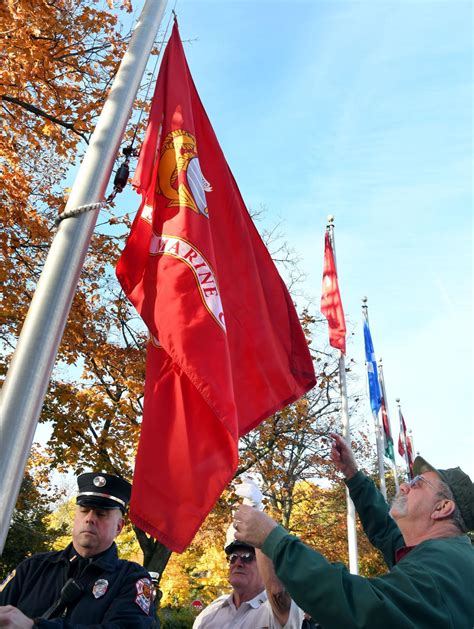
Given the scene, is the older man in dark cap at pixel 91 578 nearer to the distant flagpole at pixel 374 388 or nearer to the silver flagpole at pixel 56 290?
the silver flagpole at pixel 56 290

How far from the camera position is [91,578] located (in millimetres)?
3621

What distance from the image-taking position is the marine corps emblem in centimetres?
366

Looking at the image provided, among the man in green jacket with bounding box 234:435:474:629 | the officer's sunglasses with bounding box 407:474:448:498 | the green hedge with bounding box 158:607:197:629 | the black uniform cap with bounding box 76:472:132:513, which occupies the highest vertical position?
the officer's sunglasses with bounding box 407:474:448:498

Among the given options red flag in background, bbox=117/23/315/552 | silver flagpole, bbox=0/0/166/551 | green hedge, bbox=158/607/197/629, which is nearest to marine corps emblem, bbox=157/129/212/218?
red flag in background, bbox=117/23/315/552

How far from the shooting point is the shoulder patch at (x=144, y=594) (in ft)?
11.3

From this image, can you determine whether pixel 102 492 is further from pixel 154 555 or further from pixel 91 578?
pixel 154 555

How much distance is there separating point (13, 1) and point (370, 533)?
734 centimetres

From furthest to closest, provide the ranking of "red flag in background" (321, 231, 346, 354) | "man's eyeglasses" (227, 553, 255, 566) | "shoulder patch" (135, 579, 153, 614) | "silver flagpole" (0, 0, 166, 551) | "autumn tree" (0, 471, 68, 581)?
"autumn tree" (0, 471, 68, 581)
"red flag in background" (321, 231, 346, 354)
"man's eyeglasses" (227, 553, 255, 566)
"shoulder patch" (135, 579, 153, 614)
"silver flagpole" (0, 0, 166, 551)

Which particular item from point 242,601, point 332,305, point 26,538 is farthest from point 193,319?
point 26,538

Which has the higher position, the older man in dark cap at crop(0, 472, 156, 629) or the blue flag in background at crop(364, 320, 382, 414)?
the blue flag in background at crop(364, 320, 382, 414)

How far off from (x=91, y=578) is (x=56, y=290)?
1.80 metres

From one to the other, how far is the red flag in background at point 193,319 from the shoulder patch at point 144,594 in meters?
0.60

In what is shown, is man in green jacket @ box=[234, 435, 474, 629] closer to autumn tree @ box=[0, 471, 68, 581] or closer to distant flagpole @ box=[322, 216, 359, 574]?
distant flagpole @ box=[322, 216, 359, 574]

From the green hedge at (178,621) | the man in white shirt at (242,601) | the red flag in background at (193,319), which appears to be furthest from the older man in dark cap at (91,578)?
the green hedge at (178,621)
